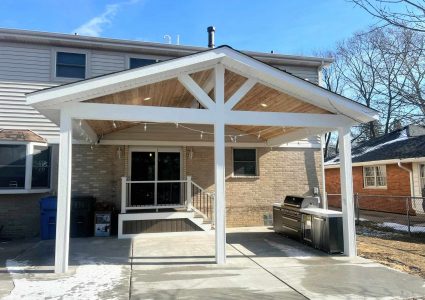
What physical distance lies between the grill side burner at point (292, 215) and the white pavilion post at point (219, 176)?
126 inches

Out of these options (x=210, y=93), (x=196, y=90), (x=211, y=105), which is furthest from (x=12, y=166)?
(x=211, y=105)

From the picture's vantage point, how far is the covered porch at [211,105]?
7172 mm

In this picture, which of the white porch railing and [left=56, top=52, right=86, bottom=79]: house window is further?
[left=56, top=52, right=86, bottom=79]: house window

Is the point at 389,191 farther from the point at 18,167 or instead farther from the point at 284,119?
the point at 18,167

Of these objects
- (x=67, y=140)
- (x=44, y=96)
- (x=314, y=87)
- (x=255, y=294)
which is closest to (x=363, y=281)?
(x=255, y=294)

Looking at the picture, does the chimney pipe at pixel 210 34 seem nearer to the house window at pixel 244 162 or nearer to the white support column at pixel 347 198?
the house window at pixel 244 162

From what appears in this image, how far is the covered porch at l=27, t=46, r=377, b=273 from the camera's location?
23.5ft

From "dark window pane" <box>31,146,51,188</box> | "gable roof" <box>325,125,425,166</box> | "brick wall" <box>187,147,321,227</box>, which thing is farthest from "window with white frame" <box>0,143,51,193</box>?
"gable roof" <box>325,125,425,166</box>

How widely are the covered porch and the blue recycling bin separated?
2297mm

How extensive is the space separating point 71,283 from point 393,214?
606 inches

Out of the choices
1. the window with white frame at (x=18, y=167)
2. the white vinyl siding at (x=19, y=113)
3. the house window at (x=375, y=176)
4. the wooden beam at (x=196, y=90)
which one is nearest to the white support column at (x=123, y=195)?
the window with white frame at (x=18, y=167)

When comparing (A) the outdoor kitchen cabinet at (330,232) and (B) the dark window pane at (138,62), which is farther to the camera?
(B) the dark window pane at (138,62)

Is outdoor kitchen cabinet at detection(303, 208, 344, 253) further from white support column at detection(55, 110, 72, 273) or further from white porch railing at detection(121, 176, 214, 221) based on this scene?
white support column at detection(55, 110, 72, 273)

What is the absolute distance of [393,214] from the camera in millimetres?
17250
